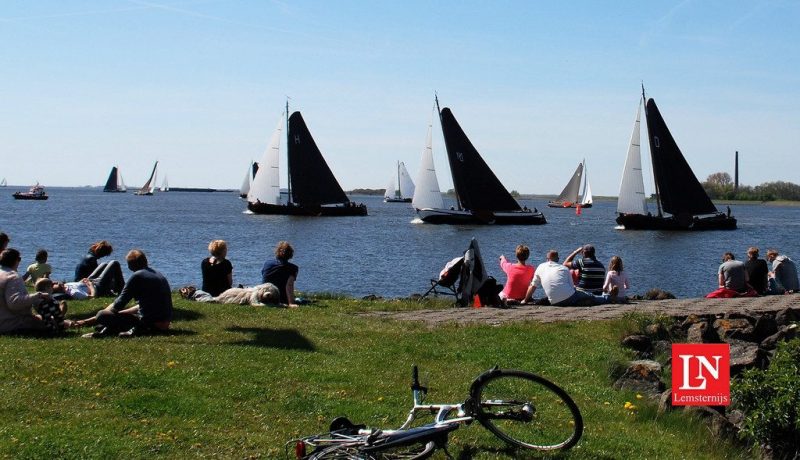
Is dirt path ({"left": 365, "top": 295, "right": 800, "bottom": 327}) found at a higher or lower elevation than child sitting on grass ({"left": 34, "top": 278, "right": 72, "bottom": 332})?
lower

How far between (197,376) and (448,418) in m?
2.92

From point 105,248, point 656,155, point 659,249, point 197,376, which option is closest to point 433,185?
point 656,155

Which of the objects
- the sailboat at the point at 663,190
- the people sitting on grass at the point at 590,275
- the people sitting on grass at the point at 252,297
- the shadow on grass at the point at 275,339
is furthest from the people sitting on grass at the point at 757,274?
the sailboat at the point at 663,190

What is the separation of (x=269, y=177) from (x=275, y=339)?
65.7m

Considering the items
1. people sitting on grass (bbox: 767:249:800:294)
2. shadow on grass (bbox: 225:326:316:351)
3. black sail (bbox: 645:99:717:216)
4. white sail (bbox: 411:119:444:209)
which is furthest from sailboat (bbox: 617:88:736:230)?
shadow on grass (bbox: 225:326:316:351)

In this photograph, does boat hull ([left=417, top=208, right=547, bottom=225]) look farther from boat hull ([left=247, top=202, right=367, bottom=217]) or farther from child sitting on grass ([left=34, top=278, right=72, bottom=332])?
child sitting on grass ([left=34, top=278, right=72, bottom=332])

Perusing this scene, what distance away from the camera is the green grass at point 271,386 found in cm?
674

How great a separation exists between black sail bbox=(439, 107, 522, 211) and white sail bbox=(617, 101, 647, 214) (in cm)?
894

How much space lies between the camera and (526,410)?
21.4 ft

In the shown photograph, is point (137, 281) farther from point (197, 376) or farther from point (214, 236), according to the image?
point (214, 236)

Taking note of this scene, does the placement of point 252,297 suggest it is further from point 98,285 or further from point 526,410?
point 526,410

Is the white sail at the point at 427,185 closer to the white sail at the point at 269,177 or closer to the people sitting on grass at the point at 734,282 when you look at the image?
the white sail at the point at 269,177

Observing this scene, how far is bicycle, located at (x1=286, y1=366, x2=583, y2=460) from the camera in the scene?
608 cm

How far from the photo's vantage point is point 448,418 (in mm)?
6629
